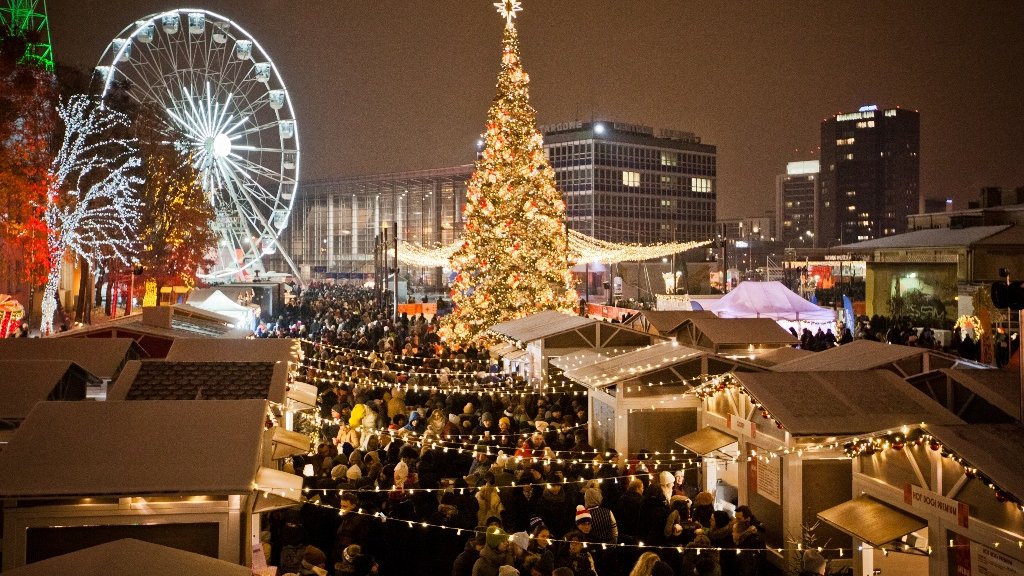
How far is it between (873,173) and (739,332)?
636 ft

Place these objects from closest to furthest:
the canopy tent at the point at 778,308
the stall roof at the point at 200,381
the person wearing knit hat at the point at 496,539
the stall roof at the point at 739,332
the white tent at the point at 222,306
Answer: the person wearing knit hat at the point at 496,539 < the stall roof at the point at 200,381 < the stall roof at the point at 739,332 < the canopy tent at the point at 778,308 < the white tent at the point at 222,306

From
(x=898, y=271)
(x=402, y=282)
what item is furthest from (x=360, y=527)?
(x=402, y=282)

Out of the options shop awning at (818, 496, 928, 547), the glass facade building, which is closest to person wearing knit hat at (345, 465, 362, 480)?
shop awning at (818, 496, 928, 547)

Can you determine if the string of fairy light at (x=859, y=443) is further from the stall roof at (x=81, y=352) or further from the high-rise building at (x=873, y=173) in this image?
the high-rise building at (x=873, y=173)

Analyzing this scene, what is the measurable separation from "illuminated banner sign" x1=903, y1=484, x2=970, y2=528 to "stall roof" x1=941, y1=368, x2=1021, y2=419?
1.25 m

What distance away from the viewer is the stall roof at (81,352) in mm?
11258

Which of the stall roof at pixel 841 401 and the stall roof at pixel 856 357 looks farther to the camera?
the stall roof at pixel 856 357

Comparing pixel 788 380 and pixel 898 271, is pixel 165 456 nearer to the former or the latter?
pixel 788 380

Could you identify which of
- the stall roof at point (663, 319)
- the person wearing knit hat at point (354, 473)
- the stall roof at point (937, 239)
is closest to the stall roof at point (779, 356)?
the stall roof at point (663, 319)

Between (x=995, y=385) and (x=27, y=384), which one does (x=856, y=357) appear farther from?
(x=27, y=384)

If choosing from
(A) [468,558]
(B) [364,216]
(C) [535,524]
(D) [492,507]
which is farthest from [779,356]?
(B) [364,216]

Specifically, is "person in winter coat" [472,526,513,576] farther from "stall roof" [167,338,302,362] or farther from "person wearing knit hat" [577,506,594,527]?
"stall roof" [167,338,302,362]

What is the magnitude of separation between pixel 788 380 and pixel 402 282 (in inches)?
1803

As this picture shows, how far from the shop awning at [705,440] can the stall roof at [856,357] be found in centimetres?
110
